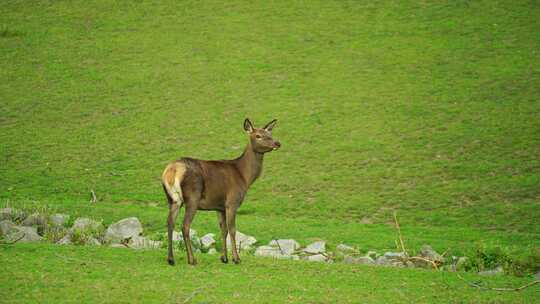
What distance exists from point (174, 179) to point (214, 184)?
790 millimetres

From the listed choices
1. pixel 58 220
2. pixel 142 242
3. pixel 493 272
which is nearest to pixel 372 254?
pixel 493 272

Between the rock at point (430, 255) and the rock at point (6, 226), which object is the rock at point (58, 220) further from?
the rock at point (430, 255)

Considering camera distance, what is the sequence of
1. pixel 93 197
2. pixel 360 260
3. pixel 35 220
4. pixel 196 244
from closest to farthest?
pixel 360 260 < pixel 196 244 < pixel 35 220 < pixel 93 197

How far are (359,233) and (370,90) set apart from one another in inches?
493

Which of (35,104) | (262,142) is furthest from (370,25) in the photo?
(262,142)

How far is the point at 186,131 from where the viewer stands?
2733 cm

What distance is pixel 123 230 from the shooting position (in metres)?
17.5

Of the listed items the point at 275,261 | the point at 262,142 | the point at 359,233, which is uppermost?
the point at 262,142

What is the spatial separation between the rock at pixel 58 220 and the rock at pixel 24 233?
1.18m

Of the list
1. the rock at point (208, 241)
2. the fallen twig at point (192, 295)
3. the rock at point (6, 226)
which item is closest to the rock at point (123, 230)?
the rock at point (208, 241)

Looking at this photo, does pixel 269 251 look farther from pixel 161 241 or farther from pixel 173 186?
pixel 173 186

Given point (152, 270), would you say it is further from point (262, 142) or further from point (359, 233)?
point (359, 233)

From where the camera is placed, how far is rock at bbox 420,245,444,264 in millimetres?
15461

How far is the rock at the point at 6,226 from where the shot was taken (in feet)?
50.5
